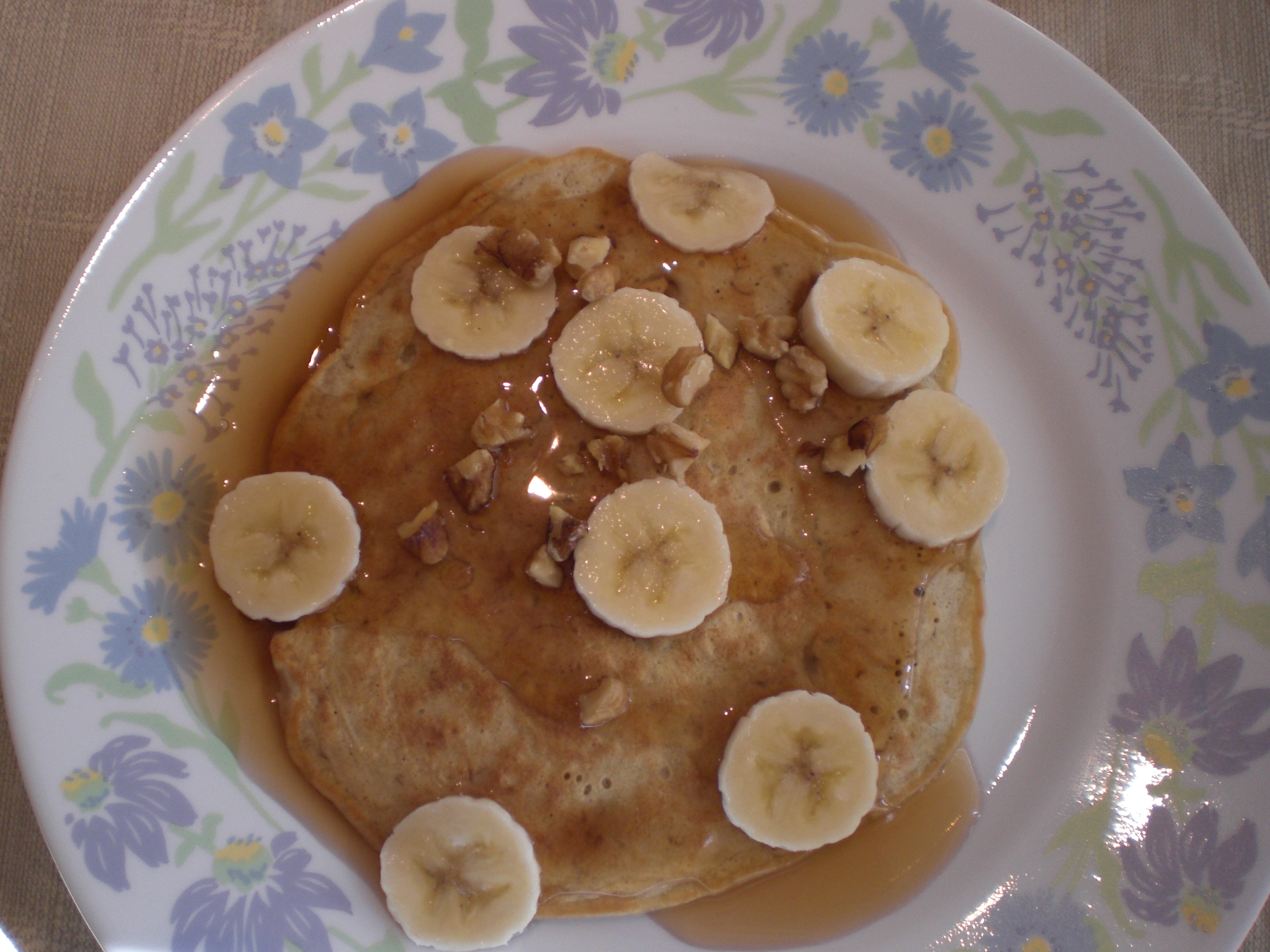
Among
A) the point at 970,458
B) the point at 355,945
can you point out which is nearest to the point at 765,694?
the point at 970,458

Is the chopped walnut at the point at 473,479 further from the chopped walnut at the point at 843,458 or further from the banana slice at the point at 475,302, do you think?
the chopped walnut at the point at 843,458

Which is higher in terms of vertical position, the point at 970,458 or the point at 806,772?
the point at 970,458

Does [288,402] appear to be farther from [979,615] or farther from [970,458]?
[979,615]

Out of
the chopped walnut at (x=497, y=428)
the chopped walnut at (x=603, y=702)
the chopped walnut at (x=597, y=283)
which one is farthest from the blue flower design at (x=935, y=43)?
the chopped walnut at (x=603, y=702)

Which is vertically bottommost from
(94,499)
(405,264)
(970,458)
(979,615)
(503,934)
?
(503,934)

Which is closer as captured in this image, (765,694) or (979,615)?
(765,694)

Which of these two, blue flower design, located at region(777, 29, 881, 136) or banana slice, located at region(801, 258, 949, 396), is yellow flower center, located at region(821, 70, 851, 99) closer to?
blue flower design, located at region(777, 29, 881, 136)
